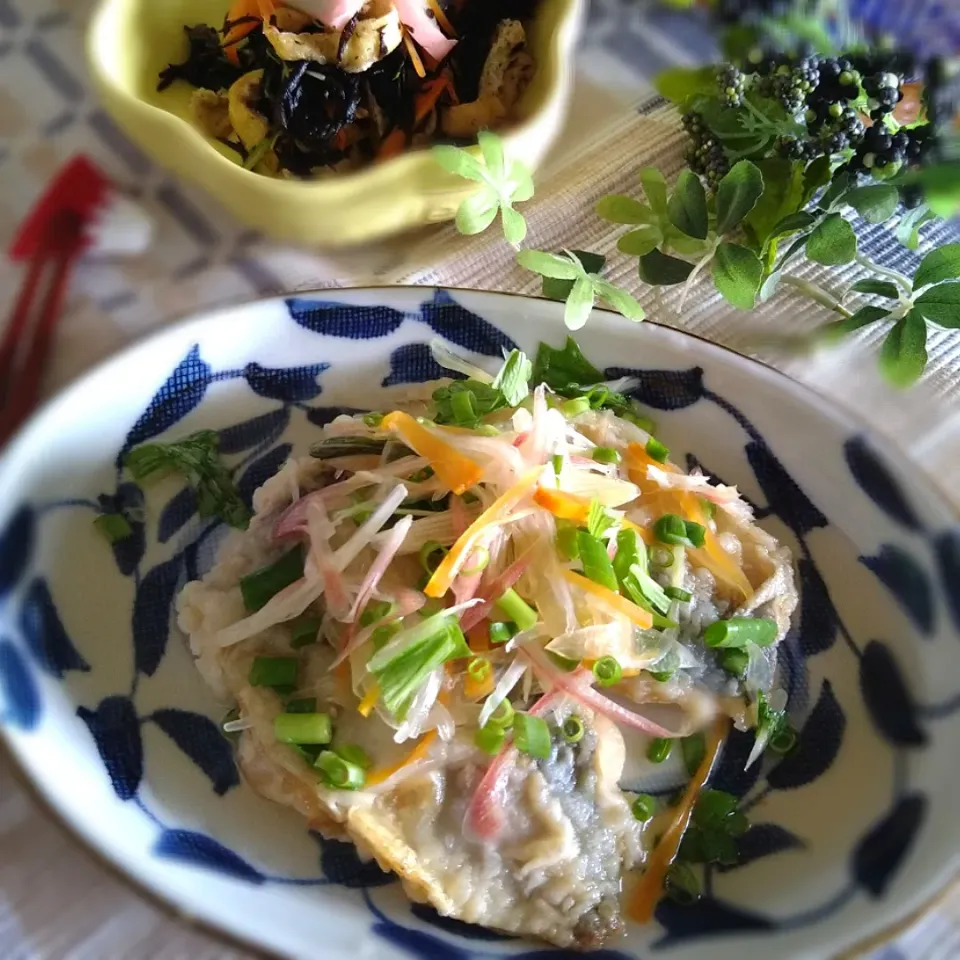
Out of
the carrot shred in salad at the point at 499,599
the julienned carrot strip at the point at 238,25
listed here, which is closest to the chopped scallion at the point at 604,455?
the carrot shred in salad at the point at 499,599

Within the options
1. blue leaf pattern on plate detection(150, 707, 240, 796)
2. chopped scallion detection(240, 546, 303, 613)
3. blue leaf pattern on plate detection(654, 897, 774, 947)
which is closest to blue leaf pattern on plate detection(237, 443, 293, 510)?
chopped scallion detection(240, 546, 303, 613)

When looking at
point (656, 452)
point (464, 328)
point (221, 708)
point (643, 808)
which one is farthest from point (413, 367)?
point (643, 808)

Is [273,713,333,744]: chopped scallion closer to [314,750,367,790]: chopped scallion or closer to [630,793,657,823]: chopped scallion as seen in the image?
[314,750,367,790]: chopped scallion

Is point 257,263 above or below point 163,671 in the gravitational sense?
above

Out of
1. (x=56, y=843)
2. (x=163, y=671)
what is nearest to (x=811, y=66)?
(x=163, y=671)

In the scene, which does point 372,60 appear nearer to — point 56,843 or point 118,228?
point 118,228

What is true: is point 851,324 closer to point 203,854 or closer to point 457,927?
point 457,927
